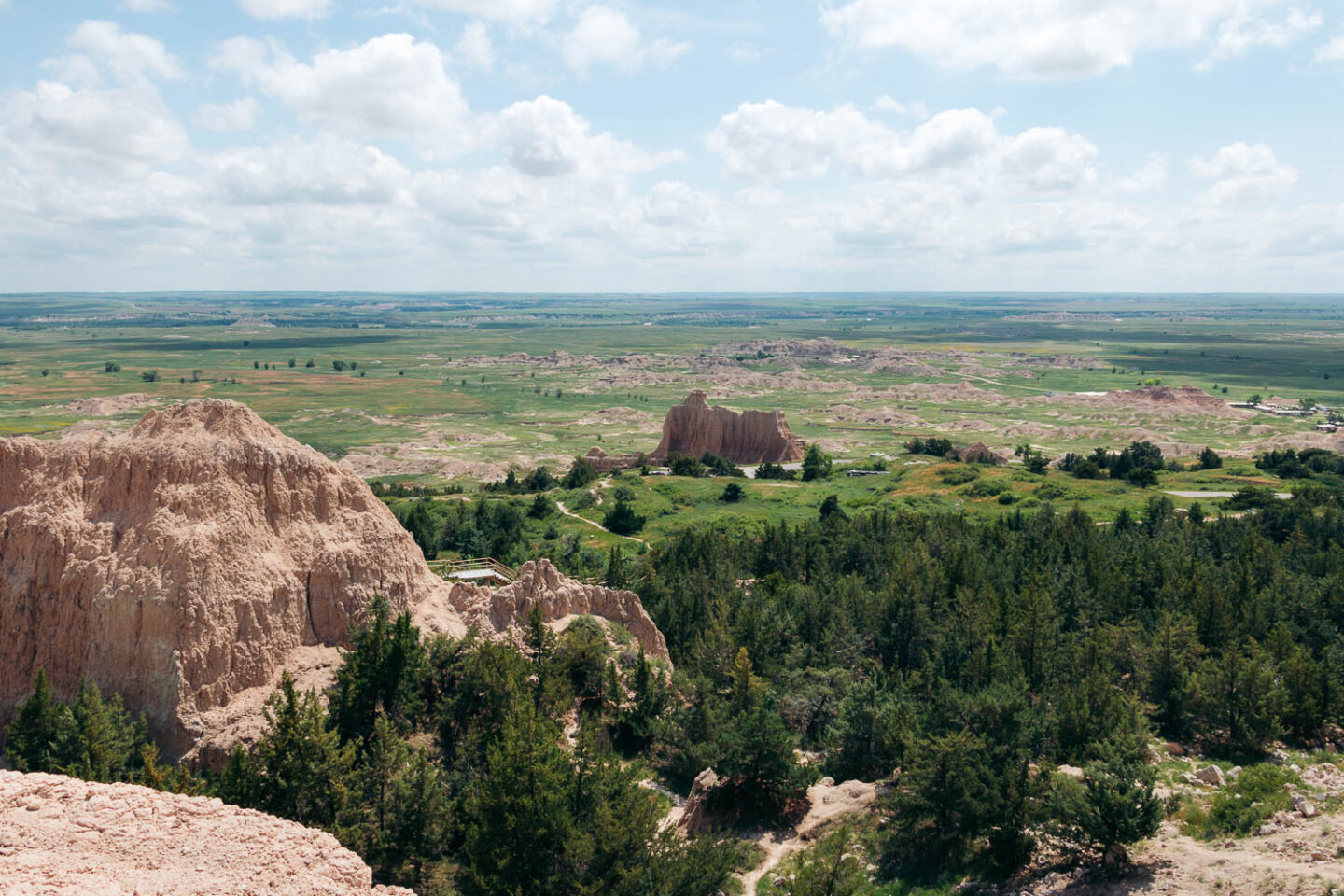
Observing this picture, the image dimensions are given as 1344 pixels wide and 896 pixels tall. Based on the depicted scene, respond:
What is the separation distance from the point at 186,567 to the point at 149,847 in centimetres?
1325

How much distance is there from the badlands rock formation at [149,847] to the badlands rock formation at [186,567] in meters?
9.86

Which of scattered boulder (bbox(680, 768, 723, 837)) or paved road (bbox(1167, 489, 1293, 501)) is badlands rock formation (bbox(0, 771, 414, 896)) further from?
paved road (bbox(1167, 489, 1293, 501))

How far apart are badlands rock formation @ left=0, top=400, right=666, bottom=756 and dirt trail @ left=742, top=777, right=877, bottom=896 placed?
14.7 metres

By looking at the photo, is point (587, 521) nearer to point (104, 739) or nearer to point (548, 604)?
point (548, 604)

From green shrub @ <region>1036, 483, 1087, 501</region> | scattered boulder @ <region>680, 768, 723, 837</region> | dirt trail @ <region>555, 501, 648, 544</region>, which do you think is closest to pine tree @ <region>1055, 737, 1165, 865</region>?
scattered boulder @ <region>680, 768, 723, 837</region>

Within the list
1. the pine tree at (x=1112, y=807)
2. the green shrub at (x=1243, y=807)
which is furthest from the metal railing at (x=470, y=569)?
the green shrub at (x=1243, y=807)

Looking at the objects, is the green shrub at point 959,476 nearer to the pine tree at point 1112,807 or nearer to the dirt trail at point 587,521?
the dirt trail at point 587,521

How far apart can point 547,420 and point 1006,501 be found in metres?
95.2

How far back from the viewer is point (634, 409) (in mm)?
176875

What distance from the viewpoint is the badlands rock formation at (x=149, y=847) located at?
48.5 ft

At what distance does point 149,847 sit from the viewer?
1605 cm

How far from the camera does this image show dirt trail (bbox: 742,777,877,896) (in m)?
27.1

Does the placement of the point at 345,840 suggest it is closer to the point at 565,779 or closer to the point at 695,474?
the point at 565,779

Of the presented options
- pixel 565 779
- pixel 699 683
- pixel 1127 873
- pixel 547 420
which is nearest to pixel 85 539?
pixel 565 779
